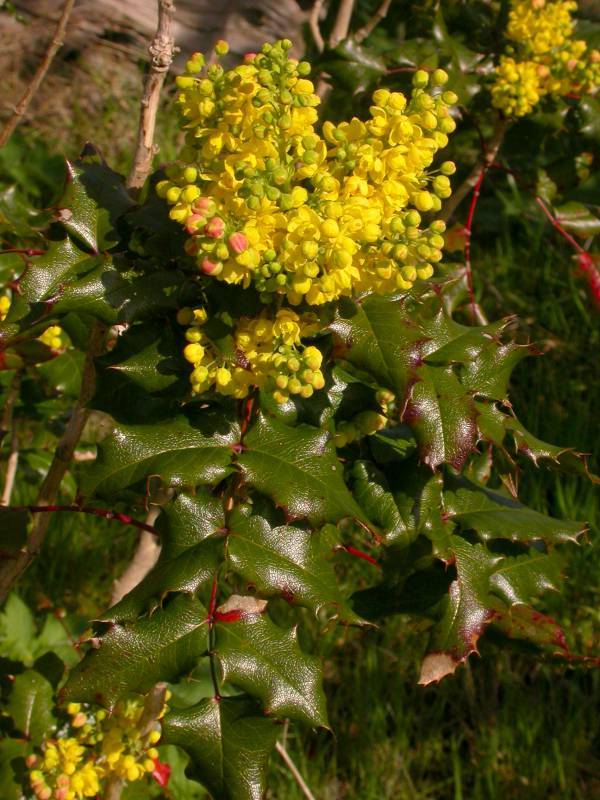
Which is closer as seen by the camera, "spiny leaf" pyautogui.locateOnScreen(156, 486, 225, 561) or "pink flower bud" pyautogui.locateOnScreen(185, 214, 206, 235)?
"pink flower bud" pyautogui.locateOnScreen(185, 214, 206, 235)

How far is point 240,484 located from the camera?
3.77ft

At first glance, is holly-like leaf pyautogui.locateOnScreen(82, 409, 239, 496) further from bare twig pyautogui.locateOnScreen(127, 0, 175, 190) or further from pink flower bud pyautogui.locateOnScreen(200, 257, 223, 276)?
bare twig pyautogui.locateOnScreen(127, 0, 175, 190)

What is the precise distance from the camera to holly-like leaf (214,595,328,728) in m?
1.13

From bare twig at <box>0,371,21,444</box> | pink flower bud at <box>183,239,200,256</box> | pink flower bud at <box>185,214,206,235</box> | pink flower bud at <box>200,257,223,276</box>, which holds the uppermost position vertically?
pink flower bud at <box>185,214,206,235</box>

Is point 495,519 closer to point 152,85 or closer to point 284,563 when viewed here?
point 284,563

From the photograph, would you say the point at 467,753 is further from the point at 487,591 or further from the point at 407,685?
the point at 487,591

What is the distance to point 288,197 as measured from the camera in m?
0.91

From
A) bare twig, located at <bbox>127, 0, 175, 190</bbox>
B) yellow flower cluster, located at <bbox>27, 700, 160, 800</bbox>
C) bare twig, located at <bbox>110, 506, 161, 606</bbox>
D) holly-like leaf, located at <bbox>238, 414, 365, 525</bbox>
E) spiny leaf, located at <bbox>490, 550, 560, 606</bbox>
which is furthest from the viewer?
bare twig, located at <bbox>110, 506, 161, 606</bbox>

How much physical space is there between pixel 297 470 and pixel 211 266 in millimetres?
294

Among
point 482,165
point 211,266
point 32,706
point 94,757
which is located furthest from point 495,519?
point 482,165

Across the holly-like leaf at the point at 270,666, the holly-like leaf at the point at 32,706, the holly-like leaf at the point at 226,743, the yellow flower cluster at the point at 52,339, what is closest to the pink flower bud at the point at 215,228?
the holly-like leaf at the point at 270,666

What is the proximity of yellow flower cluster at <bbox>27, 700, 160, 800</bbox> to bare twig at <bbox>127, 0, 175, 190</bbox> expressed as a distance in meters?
0.89

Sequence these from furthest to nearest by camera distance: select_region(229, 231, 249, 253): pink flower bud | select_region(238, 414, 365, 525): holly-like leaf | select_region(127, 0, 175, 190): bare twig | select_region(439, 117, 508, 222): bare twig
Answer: select_region(439, 117, 508, 222): bare twig < select_region(127, 0, 175, 190): bare twig < select_region(238, 414, 365, 525): holly-like leaf < select_region(229, 231, 249, 253): pink flower bud

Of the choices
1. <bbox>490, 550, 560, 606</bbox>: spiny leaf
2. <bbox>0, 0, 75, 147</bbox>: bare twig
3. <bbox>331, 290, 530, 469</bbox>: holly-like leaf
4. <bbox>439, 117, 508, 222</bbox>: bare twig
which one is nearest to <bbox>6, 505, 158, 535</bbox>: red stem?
<bbox>331, 290, 530, 469</bbox>: holly-like leaf
